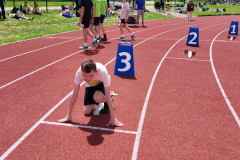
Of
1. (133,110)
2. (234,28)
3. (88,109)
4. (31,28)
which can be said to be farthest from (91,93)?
(234,28)

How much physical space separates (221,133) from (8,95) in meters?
4.44

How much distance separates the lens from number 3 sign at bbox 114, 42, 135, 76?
232 inches

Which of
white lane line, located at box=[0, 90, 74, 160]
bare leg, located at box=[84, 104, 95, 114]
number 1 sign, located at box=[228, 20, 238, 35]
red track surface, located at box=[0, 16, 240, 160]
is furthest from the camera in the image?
number 1 sign, located at box=[228, 20, 238, 35]

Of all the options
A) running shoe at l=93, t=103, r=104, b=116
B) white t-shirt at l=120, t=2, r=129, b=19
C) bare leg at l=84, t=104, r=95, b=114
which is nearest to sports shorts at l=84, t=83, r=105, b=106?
bare leg at l=84, t=104, r=95, b=114

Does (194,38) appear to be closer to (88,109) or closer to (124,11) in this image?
(124,11)

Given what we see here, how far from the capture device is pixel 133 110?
4.25 m

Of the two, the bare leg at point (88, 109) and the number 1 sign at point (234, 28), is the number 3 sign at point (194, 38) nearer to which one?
the number 1 sign at point (234, 28)

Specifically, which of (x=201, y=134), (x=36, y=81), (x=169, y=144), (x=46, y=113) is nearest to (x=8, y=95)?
(x=36, y=81)

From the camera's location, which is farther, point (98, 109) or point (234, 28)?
point (234, 28)

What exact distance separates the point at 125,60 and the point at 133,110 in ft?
6.83

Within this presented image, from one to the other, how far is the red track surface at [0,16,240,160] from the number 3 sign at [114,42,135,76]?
199 mm

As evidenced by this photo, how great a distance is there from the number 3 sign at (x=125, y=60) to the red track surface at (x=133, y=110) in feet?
0.65

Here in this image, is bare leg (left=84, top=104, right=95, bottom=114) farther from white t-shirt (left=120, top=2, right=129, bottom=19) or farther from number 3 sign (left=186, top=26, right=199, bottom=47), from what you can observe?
Result: number 3 sign (left=186, top=26, right=199, bottom=47)

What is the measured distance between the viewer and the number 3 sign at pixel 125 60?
5898mm
